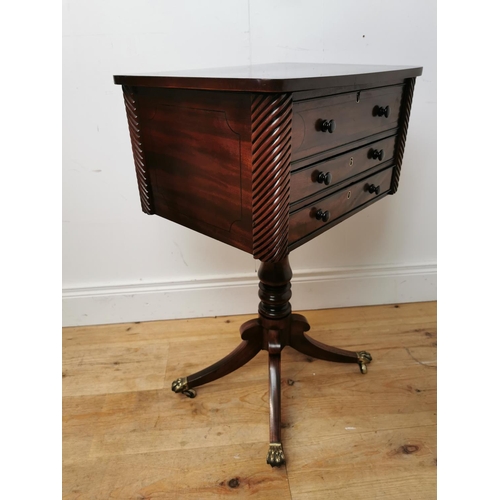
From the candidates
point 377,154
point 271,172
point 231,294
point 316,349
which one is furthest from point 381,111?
point 231,294

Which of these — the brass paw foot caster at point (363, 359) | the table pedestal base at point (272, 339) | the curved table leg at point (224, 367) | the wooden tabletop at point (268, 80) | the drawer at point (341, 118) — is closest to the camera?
the wooden tabletop at point (268, 80)

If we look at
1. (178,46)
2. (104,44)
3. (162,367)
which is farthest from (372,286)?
(104,44)

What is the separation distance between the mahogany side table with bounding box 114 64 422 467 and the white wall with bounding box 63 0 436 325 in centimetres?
53

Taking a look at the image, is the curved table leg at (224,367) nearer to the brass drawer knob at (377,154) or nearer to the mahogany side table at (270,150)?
the mahogany side table at (270,150)

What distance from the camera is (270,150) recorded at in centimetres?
93

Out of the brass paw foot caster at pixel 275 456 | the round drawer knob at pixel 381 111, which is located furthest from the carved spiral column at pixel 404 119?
the brass paw foot caster at pixel 275 456

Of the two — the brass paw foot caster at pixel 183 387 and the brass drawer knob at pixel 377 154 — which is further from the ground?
the brass drawer knob at pixel 377 154

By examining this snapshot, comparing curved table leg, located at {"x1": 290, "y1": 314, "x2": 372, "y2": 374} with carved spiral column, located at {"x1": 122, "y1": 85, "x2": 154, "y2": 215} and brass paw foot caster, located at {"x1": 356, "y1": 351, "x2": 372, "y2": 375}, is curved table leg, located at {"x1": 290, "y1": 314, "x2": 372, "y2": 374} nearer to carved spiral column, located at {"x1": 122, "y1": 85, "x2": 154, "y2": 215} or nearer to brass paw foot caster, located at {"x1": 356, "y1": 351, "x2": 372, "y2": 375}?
brass paw foot caster, located at {"x1": 356, "y1": 351, "x2": 372, "y2": 375}

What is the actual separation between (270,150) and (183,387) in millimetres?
946

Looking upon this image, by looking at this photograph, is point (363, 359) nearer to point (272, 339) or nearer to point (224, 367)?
point (272, 339)

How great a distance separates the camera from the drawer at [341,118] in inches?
38.4

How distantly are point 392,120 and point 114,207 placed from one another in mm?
1133

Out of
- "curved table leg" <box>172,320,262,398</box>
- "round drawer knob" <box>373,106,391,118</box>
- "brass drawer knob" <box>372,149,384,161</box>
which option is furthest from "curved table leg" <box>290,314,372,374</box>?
"round drawer knob" <box>373,106,391,118</box>

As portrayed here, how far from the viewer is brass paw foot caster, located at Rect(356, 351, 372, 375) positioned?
1636 millimetres
